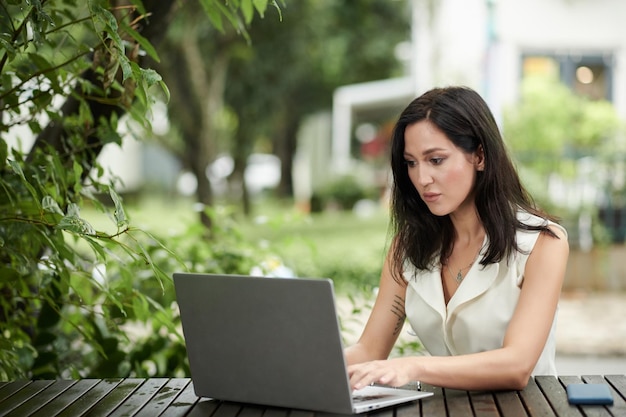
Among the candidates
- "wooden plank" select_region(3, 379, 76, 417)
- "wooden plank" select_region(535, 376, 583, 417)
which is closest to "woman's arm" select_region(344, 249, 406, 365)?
"wooden plank" select_region(535, 376, 583, 417)

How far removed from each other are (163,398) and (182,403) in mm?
58

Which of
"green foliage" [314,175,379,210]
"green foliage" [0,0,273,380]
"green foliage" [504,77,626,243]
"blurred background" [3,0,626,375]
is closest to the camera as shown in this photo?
"green foliage" [0,0,273,380]

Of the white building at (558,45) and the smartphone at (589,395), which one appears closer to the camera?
the smartphone at (589,395)

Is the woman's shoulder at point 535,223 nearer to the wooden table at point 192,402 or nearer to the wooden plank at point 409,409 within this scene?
the wooden table at point 192,402

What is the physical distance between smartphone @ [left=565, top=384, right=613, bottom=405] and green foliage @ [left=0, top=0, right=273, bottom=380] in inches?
32.4

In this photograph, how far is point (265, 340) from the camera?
1.75 metres

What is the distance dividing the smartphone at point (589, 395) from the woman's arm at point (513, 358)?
143mm

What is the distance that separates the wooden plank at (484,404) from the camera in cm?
176

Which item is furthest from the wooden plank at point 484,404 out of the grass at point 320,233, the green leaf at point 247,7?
the grass at point 320,233

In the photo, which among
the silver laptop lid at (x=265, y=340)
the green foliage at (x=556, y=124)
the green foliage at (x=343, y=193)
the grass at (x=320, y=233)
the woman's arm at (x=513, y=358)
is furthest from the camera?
the green foliage at (x=343, y=193)

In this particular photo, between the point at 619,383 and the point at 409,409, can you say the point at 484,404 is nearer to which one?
the point at 409,409

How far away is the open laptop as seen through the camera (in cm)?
167

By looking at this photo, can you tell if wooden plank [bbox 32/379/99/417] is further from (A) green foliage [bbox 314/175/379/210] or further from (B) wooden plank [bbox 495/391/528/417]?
(A) green foliage [bbox 314/175/379/210]

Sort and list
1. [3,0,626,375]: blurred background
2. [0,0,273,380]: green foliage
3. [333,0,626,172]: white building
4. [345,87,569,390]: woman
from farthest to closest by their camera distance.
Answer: [333,0,626,172]: white building
[3,0,626,375]: blurred background
[345,87,569,390]: woman
[0,0,273,380]: green foliage
